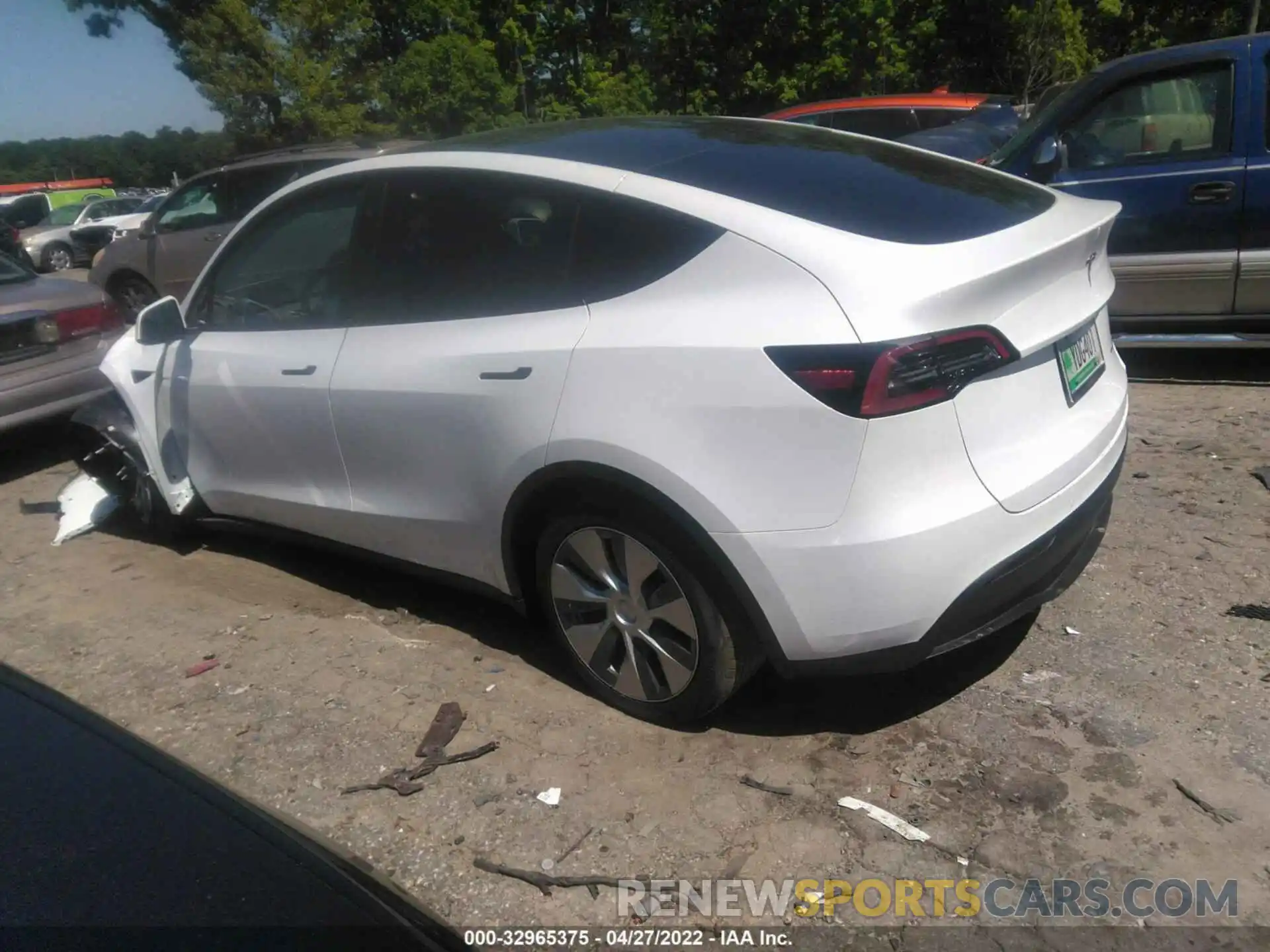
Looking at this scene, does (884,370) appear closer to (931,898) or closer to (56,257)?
(931,898)

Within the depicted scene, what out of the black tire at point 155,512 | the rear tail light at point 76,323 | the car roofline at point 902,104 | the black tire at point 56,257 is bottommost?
the black tire at point 56,257

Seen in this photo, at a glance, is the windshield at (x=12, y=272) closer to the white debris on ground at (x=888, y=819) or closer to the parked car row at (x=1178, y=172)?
the parked car row at (x=1178, y=172)

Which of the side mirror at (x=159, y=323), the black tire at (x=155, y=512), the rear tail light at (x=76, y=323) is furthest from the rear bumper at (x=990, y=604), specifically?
the rear tail light at (x=76, y=323)

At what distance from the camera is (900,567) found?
2.65m

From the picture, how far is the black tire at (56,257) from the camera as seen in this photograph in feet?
74.1

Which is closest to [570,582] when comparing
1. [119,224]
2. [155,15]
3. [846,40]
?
[119,224]

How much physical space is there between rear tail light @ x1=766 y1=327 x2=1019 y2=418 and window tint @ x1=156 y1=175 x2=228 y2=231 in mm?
8701

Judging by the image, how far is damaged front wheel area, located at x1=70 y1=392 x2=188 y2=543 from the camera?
4.86m

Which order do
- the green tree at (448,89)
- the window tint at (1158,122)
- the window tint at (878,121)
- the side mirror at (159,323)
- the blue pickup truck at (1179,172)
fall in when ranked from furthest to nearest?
the green tree at (448,89) < the window tint at (878,121) < the window tint at (1158,122) < the blue pickup truck at (1179,172) < the side mirror at (159,323)

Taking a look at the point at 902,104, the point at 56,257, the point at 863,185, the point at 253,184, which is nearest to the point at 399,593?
the point at 863,185

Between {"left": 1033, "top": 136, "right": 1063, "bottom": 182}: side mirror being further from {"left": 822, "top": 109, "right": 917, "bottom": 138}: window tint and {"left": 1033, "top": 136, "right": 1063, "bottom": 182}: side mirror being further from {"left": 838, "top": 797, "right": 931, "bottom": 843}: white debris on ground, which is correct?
{"left": 822, "top": 109, "right": 917, "bottom": 138}: window tint

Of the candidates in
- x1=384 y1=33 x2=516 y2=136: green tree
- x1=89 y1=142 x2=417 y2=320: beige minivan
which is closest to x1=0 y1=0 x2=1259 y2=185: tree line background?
x1=384 y1=33 x2=516 y2=136: green tree

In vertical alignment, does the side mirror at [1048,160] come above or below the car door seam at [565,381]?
below

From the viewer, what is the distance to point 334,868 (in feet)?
5.76
